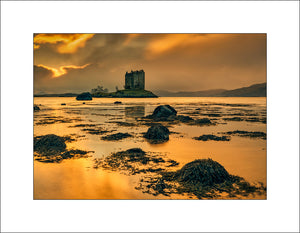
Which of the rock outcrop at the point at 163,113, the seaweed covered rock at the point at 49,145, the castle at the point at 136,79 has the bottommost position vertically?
the seaweed covered rock at the point at 49,145

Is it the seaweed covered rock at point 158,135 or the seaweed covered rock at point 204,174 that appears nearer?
the seaweed covered rock at point 204,174

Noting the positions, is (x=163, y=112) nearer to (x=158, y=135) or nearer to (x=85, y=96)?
(x=158, y=135)

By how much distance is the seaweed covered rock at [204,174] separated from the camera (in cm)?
540

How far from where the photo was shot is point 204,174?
214 inches

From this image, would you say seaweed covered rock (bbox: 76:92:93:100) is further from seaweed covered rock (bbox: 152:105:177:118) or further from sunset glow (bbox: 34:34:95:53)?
sunset glow (bbox: 34:34:95:53)

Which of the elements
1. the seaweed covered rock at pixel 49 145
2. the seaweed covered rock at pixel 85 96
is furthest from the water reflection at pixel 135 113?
the seaweed covered rock at pixel 49 145

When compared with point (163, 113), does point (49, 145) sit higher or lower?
lower

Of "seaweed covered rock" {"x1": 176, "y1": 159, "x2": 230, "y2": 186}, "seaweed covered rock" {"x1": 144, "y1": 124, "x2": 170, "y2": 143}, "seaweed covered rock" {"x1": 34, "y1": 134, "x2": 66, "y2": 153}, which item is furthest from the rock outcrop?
"seaweed covered rock" {"x1": 176, "y1": 159, "x2": 230, "y2": 186}

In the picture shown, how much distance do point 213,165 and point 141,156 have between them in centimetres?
268

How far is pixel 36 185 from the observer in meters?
5.74

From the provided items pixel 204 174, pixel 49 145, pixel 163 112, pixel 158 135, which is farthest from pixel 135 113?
pixel 204 174

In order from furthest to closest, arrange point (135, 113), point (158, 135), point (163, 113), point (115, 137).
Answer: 1. point (135, 113)
2. point (163, 113)
3. point (115, 137)
4. point (158, 135)

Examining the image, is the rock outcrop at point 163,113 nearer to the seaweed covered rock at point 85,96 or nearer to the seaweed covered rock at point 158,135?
the seaweed covered rock at point 158,135

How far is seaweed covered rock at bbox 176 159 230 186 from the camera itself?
5.40 metres
